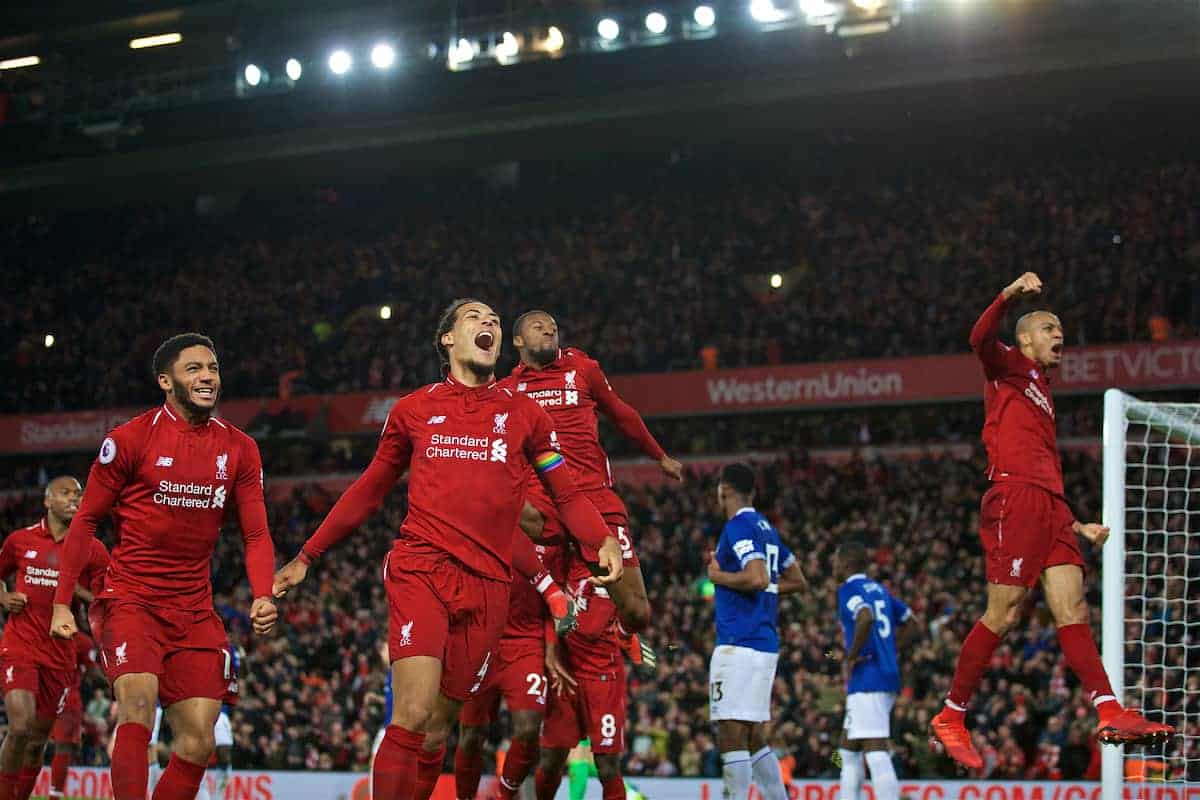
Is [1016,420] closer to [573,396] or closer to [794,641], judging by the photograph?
[573,396]

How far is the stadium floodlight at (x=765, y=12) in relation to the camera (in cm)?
2756

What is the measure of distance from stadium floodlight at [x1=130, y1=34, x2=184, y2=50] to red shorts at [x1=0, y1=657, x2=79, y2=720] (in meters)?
26.7

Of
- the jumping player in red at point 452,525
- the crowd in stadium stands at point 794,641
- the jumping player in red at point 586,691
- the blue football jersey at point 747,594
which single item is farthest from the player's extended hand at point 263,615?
the crowd in stadium stands at point 794,641

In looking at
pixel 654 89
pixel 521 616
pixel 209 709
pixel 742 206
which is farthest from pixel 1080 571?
pixel 742 206

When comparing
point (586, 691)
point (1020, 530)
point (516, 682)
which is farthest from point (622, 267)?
point (1020, 530)

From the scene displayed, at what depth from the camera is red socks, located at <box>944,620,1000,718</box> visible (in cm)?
871

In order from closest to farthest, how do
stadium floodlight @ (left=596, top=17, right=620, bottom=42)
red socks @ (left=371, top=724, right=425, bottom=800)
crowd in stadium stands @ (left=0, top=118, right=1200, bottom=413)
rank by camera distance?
red socks @ (left=371, top=724, right=425, bottom=800) → crowd in stadium stands @ (left=0, top=118, right=1200, bottom=413) → stadium floodlight @ (left=596, top=17, right=620, bottom=42)

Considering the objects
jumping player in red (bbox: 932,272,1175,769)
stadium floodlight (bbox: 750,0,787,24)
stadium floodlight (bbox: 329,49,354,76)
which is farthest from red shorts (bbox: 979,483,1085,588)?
stadium floodlight (bbox: 329,49,354,76)

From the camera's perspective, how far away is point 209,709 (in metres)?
7.48

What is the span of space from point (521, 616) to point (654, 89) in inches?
878

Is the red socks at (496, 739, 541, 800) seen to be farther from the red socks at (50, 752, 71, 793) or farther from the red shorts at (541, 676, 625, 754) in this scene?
the red socks at (50, 752, 71, 793)

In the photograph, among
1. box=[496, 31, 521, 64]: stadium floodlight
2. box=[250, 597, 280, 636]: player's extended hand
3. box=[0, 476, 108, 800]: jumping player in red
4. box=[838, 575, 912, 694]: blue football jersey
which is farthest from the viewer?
box=[496, 31, 521, 64]: stadium floodlight

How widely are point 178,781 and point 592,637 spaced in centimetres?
285

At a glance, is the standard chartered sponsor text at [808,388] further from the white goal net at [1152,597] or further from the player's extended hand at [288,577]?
the player's extended hand at [288,577]
